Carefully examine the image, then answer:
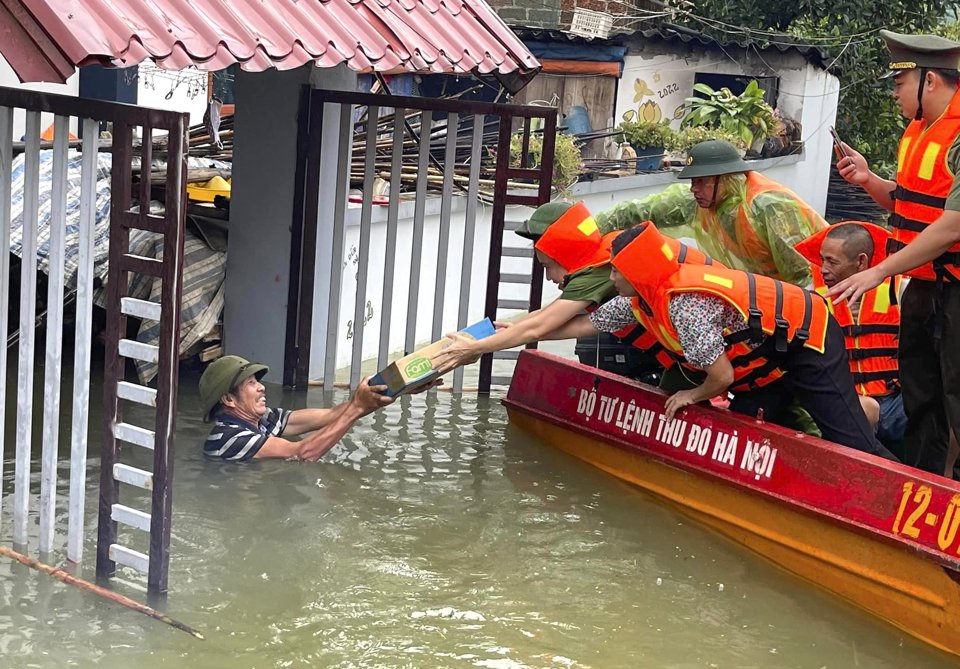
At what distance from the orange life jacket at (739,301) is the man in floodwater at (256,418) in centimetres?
155

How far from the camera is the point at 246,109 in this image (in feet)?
29.5

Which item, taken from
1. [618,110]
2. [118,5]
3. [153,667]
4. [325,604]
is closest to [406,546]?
[325,604]

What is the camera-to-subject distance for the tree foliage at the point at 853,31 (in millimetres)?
18156

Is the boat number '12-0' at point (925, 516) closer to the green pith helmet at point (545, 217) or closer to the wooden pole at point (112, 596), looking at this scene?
the green pith helmet at point (545, 217)

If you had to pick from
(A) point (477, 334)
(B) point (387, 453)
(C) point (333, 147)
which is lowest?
(B) point (387, 453)

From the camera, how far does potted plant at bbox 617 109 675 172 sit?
1531 centimetres

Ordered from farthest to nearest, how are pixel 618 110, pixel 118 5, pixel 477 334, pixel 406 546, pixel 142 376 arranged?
pixel 618 110 → pixel 142 376 → pixel 477 334 → pixel 406 546 → pixel 118 5

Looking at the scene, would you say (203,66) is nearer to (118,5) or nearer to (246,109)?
(118,5)

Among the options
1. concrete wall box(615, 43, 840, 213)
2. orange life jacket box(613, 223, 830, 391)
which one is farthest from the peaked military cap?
concrete wall box(615, 43, 840, 213)

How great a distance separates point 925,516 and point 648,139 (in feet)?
34.0

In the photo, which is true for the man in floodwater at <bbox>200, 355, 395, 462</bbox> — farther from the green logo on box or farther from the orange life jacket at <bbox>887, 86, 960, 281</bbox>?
the orange life jacket at <bbox>887, 86, 960, 281</bbox>

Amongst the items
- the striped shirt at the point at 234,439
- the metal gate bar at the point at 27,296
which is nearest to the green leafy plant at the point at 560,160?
the striped shirt at the point at 234,439

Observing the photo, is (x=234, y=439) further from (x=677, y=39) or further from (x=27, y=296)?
(x=677, y=39)

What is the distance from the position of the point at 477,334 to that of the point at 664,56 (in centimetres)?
1149
